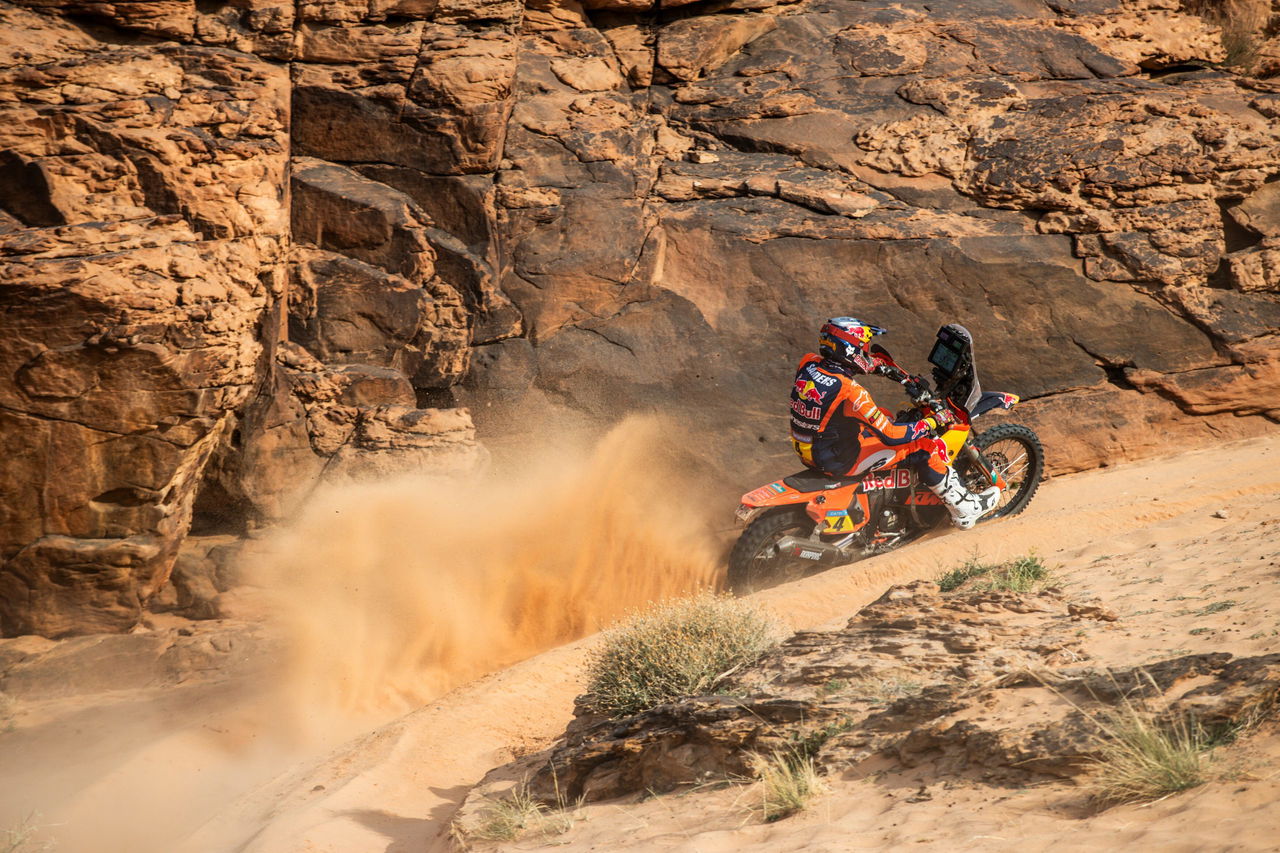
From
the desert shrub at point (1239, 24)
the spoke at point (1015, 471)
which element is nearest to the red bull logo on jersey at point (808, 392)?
the spoke at point (1015, 471)

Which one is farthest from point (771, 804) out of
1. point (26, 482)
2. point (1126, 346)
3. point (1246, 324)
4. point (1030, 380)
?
point (1246, 324)

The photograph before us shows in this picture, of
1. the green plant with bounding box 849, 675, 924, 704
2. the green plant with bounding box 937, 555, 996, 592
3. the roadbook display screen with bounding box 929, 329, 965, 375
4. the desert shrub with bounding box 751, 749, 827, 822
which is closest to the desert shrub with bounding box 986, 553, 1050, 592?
the green plant with bounding box 937, 555, 996, 592

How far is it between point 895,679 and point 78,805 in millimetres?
4869

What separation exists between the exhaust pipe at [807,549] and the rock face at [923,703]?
245 centimetres

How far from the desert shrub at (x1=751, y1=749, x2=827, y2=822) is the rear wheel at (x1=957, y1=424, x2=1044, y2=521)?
16.4ft

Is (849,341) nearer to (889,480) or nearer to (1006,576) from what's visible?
(889,480)

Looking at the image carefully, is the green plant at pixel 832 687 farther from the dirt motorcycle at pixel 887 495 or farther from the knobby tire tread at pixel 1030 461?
the knobby tire tread at pixel 1030 461

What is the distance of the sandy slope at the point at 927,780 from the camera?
3186 millimetres

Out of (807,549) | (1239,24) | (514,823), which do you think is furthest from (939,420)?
(1239,24)

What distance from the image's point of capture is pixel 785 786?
3.98 meters

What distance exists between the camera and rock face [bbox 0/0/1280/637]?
8.83 meters

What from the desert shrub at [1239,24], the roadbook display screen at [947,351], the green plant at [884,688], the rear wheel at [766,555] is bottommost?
the rear wheel at [766,555]

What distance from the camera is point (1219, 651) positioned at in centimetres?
395

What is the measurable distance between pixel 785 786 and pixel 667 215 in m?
7.30
